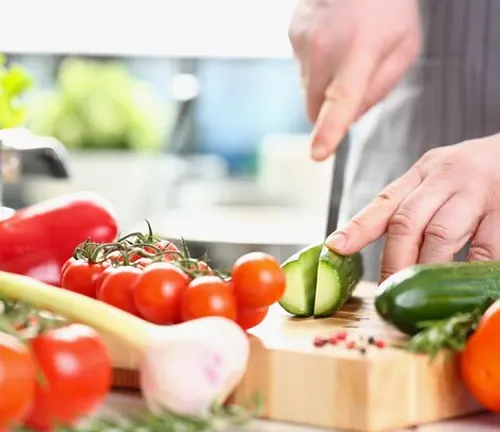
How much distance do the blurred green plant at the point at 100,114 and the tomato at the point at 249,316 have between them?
7.79 feet

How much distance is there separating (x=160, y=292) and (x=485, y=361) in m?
0.32

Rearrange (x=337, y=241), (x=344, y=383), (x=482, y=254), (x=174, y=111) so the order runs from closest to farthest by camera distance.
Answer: (x=344, y=383) → (x=337, y=241) → (x=482, y=254) → (x=174, y=111)

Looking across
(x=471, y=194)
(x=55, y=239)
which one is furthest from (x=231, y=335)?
(x=55, y=239)

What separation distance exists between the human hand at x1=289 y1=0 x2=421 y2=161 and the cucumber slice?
0.38 metres

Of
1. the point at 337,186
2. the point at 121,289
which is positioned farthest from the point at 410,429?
the point at 337,186

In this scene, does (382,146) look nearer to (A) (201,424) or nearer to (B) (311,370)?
(B) (311,370)

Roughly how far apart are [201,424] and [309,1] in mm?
1196

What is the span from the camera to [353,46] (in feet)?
6.16

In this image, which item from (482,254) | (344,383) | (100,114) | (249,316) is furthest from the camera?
(100,114)

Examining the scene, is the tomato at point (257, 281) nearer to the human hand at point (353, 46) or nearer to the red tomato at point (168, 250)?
the red tomato at point (168, 250)

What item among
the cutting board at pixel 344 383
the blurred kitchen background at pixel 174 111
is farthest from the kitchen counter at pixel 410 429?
the blurred kitchen background at pixel 174 111

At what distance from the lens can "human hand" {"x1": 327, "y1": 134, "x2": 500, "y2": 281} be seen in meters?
1.55

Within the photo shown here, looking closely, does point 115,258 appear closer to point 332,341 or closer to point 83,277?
point 83,277

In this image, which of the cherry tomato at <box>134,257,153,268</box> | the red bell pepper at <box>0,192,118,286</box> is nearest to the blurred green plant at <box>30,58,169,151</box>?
the red bell pepper at <box>0,192,118,286</box>
